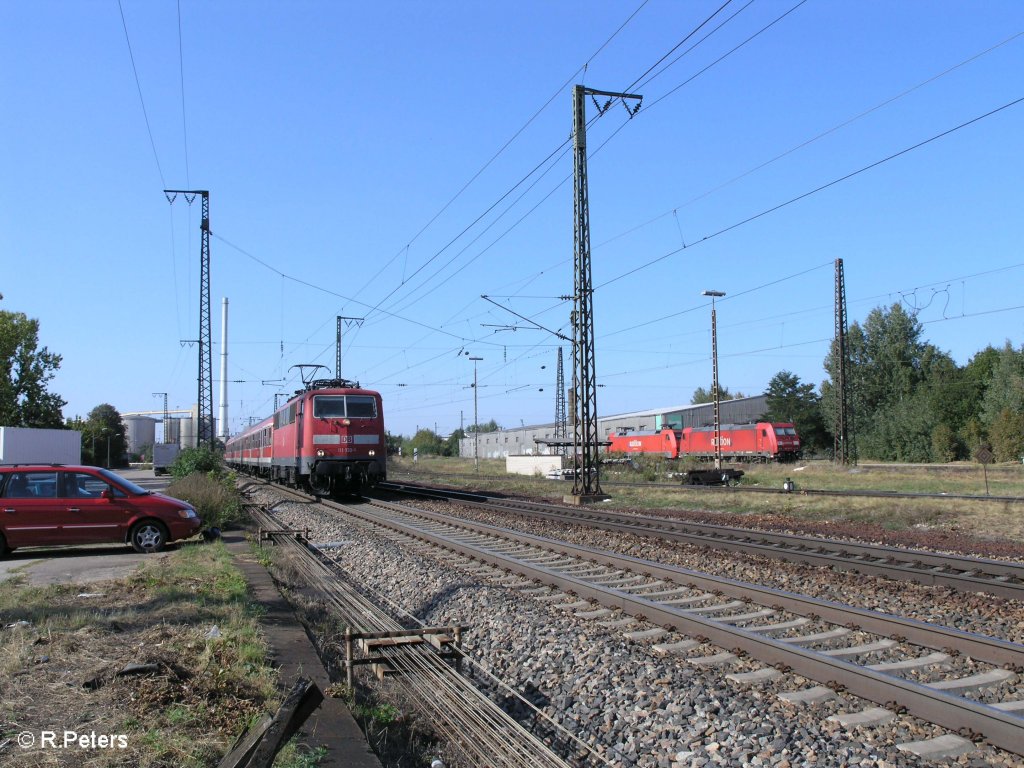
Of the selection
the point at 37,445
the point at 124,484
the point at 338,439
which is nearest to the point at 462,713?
the point at 124,484

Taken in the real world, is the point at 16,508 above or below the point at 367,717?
above

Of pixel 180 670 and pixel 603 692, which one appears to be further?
pixel 603 692

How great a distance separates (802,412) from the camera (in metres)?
73.9

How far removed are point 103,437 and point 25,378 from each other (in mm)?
23943

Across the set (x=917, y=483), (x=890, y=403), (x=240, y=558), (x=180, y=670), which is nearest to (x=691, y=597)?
(x=180, y=670)

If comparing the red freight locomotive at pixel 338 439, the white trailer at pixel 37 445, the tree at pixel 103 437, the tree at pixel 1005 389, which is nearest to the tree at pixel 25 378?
the tree at pixel 103 437

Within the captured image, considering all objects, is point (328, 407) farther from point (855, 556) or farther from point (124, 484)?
point (855, 556)

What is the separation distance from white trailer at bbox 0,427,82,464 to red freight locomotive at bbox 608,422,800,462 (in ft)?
98.0

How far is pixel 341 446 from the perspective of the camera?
2427 cm

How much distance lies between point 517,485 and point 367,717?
93.1 feet

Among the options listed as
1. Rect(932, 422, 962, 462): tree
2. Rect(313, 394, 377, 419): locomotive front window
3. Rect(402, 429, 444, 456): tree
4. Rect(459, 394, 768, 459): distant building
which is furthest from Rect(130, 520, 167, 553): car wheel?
Rect(402, 429, 444, 456): tree

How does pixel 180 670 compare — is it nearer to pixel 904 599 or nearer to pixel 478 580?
pixel 478 580

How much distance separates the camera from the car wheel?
12.3 metres

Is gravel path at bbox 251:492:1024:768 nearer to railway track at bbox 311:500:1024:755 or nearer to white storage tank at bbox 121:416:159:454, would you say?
railway track at bbox 311:500:1024:755
